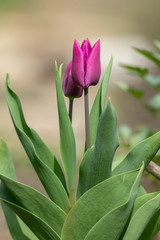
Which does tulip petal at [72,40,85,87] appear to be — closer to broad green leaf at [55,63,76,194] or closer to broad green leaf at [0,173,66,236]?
broad green leaf at [55,63,76,194]

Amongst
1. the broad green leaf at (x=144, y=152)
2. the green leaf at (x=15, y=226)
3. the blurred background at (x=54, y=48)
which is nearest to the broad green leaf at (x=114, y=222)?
the broad green leaf at (x=144, y=152)

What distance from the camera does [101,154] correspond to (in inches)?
38.9

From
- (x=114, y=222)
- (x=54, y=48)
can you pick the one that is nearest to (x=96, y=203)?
(x=114, y=222)

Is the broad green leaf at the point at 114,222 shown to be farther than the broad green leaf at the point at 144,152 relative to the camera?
No

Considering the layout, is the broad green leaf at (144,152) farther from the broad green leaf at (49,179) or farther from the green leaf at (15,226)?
the green leaf at (15,226)

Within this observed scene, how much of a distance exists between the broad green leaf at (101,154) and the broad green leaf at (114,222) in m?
0.09

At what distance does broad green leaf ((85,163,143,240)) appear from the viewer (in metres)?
0.91

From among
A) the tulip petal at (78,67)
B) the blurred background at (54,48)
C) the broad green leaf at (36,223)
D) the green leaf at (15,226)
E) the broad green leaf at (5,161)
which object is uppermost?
the tulip petal at (78,67)

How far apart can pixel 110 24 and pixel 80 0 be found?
1938mm

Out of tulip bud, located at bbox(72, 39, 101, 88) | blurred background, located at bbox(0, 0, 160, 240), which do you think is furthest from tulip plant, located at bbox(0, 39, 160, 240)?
blurred background, located at bbox(0, 0, 160, 240)

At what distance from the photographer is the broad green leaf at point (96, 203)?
95 cm

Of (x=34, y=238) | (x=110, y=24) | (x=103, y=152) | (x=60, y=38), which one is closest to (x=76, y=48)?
(x=103, y=152)

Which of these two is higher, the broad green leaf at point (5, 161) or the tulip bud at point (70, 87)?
the tulip bud at point (70, 87)

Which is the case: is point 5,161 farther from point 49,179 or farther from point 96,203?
point 96,203
